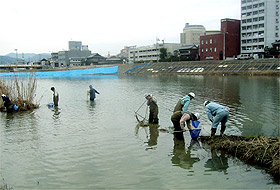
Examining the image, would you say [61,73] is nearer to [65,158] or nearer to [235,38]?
[235,38]

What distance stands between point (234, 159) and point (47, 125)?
9.73 metres

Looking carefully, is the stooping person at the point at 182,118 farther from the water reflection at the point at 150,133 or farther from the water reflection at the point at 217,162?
the water reflection at the point at 217,162

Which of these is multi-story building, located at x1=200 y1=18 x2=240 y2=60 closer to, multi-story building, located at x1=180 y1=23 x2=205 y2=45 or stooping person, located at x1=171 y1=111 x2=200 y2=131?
multi-story building, located at x1=180 y1=23 x2=205 y2=45

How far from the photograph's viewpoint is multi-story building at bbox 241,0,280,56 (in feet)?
245

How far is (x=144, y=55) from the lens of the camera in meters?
114

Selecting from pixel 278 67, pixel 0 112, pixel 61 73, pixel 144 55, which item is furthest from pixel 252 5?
pixel 0 112

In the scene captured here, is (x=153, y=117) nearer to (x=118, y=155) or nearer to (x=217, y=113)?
(x=217, y=113)

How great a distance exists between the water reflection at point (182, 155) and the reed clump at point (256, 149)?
979 mm

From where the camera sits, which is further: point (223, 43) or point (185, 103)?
point (223, 43)

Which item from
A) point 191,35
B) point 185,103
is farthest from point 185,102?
point 191,35

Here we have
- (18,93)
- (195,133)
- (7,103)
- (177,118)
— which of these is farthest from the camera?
(18,93)

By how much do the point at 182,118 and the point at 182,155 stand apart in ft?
5.37

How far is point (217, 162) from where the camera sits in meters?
8.42

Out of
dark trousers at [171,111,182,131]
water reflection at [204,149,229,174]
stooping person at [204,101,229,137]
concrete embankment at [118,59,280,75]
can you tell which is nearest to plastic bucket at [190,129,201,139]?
stooping person at [204,101,229,137]
